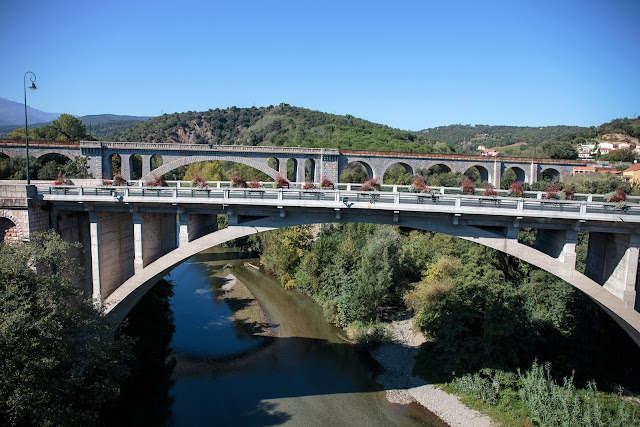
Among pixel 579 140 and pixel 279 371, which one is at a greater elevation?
pixel 579 140

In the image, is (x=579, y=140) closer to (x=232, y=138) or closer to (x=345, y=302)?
(x=232, y=138)

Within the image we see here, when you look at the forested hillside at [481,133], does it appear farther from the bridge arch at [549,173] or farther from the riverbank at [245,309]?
the riverbank at [245,309]

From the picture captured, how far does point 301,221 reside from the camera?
15.3 m

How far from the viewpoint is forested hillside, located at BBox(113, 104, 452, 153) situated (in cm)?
7506

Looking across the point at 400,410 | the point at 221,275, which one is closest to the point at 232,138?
the point at 221,275

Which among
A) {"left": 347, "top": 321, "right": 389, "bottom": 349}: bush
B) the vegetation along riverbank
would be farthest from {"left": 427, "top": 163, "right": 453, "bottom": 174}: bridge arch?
{"left": 347, "top": 321, "right": 389, "bottom": 349}: bush

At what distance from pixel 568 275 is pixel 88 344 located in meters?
14.0

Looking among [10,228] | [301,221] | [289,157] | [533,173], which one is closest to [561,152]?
[533,173]

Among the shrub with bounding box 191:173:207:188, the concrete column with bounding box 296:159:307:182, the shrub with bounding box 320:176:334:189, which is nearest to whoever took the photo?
the shrub with bounding box 320:176:334:189

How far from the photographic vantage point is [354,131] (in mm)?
83812

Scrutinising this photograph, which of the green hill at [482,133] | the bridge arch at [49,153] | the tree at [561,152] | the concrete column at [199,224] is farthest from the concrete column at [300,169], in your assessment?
the green hill at [482,133]

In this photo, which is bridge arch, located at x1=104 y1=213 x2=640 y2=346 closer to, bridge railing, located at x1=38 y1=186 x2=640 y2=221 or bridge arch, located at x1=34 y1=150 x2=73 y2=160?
bridge railing, located at x1=38 y1=186 x2=640 y2=221

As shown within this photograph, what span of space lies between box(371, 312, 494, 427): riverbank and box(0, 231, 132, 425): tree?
11800 mm

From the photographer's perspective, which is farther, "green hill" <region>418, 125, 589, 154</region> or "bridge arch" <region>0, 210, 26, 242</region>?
"green hill" <region>418, 125, 589, 154</region>
